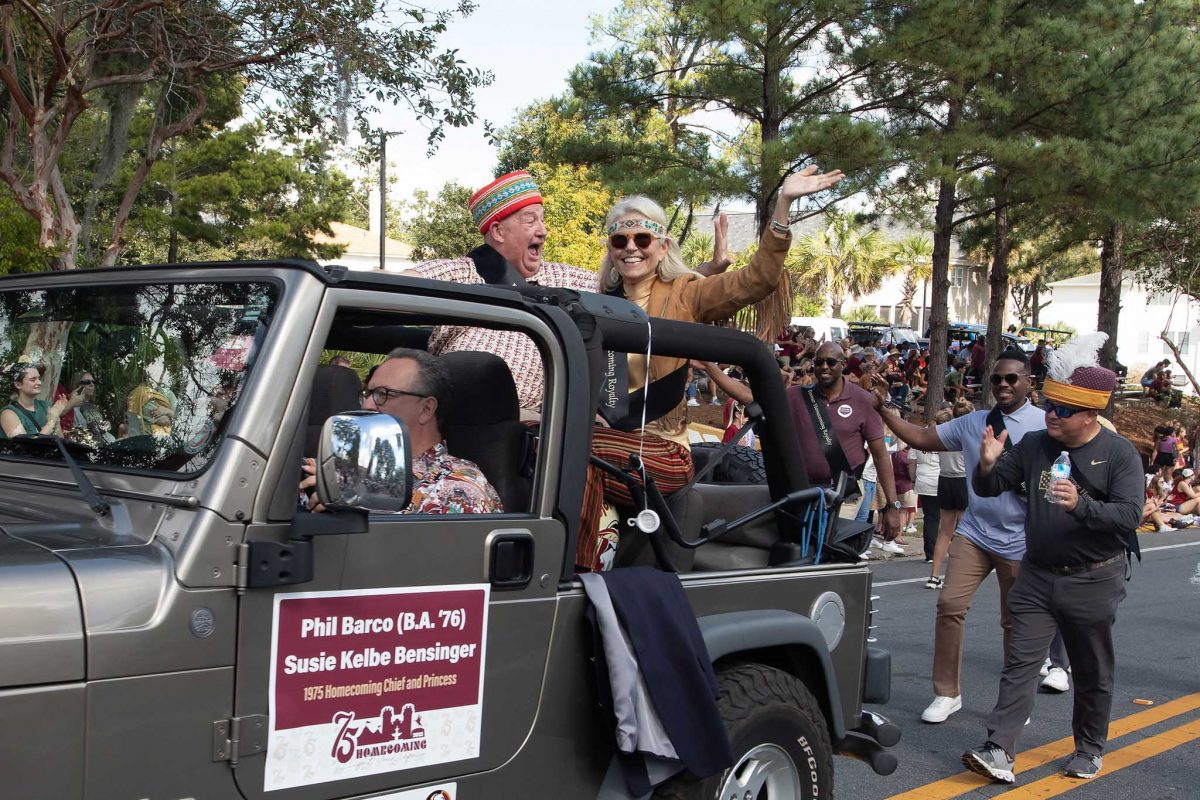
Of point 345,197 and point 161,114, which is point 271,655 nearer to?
point 161,114

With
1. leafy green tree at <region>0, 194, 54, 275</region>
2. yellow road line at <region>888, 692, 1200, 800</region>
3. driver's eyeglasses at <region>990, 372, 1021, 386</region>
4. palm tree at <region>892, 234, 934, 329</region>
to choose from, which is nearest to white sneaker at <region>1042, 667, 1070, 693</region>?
yellow road line at <region>888, 692, 1200, 800</region>

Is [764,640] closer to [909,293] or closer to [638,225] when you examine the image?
[638,225]

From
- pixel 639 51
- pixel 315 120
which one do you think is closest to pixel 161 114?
pixel 315 120

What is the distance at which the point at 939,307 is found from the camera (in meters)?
23.4

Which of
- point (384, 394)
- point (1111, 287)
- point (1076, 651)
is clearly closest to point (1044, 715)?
point (1076, 651)

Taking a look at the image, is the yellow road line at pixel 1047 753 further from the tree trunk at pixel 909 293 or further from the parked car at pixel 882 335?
the tree trunk at pixel 909 293

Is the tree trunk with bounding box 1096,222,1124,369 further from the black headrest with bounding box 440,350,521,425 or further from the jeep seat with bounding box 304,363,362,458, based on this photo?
the jeep seat with bounding box 304,363,362,458

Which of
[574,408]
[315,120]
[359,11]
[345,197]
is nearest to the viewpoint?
[574,408]

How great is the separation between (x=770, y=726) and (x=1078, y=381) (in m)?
2.78

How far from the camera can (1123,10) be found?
20219 millimetres

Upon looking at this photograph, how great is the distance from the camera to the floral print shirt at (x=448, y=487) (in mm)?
3215

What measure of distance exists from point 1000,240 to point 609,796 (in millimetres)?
26163

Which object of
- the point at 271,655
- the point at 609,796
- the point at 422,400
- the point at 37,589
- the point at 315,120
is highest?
the point at 315,120

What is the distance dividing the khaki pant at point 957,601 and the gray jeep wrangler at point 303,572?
3.15m
